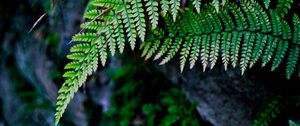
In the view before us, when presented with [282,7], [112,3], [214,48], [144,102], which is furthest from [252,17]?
[144,102]

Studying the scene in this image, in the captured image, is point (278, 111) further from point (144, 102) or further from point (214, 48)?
point (144, 102)

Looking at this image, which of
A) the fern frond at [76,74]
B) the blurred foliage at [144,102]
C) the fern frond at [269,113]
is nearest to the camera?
the fern frond at [76,74]

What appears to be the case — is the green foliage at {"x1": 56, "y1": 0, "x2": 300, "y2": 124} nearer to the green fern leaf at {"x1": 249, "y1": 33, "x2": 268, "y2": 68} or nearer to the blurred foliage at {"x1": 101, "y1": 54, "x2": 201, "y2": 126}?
the green fern leaf at {"x1": 249, "y1": 33, "x2": 268, "y2": 68}

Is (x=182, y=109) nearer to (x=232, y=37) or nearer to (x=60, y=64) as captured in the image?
(x=232, y=37)

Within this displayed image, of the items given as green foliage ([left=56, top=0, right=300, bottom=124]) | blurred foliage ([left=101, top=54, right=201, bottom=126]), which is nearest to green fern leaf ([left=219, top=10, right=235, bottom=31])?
green foliage ([left=56, top=0, right=300, bottom=124])

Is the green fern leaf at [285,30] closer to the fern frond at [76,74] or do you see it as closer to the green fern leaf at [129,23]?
Result: the green fern leaf at [129,23]

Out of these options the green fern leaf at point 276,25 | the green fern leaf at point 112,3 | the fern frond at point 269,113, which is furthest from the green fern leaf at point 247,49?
the green fern leaf at point 112,3
